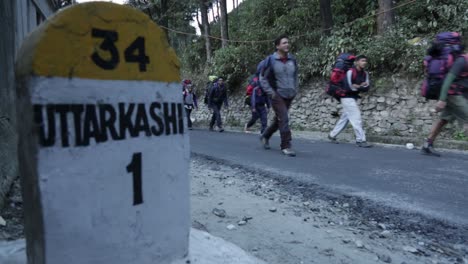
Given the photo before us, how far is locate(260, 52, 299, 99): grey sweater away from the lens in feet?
21.0

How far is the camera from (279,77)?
6422 mm

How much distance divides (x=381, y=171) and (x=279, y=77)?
218 centimetres

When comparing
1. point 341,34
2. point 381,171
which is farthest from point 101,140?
point 341,34

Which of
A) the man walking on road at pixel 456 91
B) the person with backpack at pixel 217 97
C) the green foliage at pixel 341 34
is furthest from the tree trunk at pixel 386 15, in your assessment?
the man walking on road at pixel 456 91

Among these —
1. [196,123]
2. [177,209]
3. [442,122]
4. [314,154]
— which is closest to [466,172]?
[442,122]

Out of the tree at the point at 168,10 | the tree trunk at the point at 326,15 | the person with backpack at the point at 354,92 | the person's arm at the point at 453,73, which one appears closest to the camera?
the person's arm at the point at 453,73

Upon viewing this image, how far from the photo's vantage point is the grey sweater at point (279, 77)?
6.40 m

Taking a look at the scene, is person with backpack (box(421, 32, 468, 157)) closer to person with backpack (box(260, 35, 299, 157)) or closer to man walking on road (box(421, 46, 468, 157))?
man walking on road (box(421, 46, 468, 157))

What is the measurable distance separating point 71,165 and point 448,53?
5855 millimetres

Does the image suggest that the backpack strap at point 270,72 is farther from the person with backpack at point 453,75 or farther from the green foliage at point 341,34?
the green foliage at point 341,34

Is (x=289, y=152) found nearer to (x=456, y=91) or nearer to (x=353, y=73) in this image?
(x=353, y=73)

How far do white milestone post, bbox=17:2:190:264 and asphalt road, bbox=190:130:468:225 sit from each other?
8.50ft

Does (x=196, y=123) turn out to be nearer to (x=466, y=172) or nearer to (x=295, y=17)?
(x=295, y=17)

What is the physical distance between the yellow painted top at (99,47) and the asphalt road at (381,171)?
111 inches
